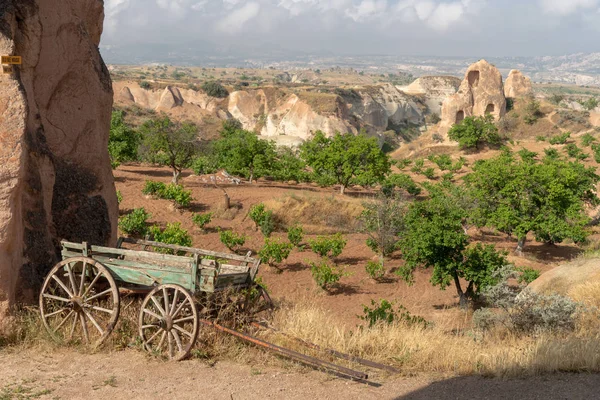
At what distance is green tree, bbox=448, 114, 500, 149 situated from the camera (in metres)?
42.1

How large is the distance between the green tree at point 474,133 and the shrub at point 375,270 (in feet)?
92.6

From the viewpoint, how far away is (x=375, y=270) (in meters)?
16.4

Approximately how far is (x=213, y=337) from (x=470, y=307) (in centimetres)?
962

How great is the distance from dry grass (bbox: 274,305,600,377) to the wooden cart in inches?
39.5

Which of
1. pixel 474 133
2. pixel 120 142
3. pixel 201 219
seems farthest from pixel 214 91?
pixel 201 219

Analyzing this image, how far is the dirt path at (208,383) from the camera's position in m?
4.93

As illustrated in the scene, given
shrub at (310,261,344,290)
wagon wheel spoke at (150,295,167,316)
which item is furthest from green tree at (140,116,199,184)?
wagon wheel spoke at (150,295,167,316)

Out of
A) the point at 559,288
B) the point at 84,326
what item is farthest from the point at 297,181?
the point at 84,326

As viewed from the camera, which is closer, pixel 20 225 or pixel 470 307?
pixel 20 225

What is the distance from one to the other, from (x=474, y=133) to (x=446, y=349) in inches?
1524

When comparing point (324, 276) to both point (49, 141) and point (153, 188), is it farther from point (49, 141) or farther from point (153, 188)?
point (49, 141)

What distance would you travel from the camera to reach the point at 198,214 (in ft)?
62.2

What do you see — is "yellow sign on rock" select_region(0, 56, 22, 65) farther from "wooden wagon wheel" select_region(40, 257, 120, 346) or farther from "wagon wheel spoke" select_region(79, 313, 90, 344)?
"wagon wheel spoke" select_region(79, 313, 90, 344)

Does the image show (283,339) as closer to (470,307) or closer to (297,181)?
(470,307)
